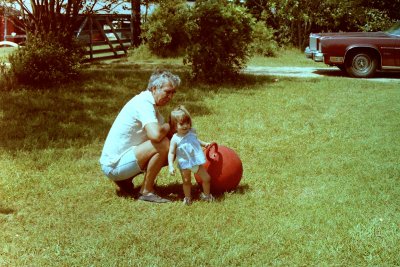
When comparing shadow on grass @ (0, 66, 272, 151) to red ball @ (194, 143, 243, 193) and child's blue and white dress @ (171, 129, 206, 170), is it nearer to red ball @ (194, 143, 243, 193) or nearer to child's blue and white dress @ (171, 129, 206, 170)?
red ball @ (194, 143, 243, 193)

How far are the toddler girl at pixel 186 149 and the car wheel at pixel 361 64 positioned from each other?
36.3 ft

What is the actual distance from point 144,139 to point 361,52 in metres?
11.3

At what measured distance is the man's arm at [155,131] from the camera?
5.30m

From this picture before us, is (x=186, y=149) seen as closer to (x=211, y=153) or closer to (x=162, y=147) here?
(x=162, y=147)

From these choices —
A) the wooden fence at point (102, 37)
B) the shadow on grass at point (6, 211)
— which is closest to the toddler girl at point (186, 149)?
the shadow on grass at point (6, 211)

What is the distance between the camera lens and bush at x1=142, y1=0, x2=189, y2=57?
20047 millimetres

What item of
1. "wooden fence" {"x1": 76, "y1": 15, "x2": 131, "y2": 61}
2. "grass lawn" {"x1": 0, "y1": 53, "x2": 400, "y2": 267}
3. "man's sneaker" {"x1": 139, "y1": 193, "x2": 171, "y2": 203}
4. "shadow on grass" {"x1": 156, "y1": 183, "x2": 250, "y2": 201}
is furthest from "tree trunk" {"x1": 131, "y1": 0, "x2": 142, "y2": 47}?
"man's sneaker" {"x1": 139, "y1": 193, "x2": 171, "y2": 203}

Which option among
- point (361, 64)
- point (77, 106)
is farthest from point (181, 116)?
point (361, 64)

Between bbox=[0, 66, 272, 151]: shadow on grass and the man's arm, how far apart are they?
2.74 metres

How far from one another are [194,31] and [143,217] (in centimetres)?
865

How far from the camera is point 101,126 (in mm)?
8969

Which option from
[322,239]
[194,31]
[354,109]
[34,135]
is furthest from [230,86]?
[322,239]

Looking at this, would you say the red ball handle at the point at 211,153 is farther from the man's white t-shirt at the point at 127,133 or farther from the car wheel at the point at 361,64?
the car wheel at the point at 361,64

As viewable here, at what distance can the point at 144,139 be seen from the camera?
A: 567 cm
